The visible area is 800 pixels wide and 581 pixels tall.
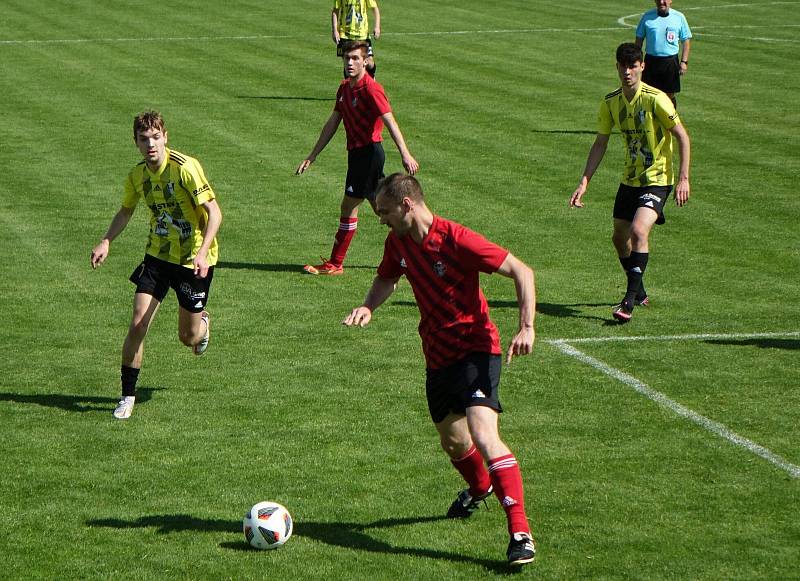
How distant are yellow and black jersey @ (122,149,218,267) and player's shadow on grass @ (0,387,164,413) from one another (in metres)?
1.26

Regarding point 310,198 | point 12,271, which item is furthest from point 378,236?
point 12,271

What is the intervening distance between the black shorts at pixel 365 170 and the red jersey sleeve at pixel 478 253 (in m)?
7.71

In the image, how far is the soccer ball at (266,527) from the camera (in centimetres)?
803

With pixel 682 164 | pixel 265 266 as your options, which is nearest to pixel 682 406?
pixel 682 164

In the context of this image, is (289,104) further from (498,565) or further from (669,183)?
(498,565)

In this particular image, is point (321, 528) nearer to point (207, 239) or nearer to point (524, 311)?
point (524, 311)

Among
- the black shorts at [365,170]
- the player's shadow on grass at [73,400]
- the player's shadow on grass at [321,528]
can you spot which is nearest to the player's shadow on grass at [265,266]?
the black shorts at [365,170]

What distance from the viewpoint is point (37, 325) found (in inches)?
524

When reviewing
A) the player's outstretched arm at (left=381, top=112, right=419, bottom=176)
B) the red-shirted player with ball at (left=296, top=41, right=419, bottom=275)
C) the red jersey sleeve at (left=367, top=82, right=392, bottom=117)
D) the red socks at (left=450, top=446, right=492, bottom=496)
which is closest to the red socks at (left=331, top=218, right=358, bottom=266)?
the red-shirted player with ball at (left=296, top=41, right=419, bottom=275)

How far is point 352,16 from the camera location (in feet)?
83.4

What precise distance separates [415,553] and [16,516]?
272cm

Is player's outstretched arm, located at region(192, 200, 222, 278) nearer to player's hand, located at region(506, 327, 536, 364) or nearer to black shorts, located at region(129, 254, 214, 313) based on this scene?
black shorts, located at region(129, 254, 214, 313)

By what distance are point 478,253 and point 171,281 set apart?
4018 millimetres

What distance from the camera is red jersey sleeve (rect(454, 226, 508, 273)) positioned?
25.4ft
